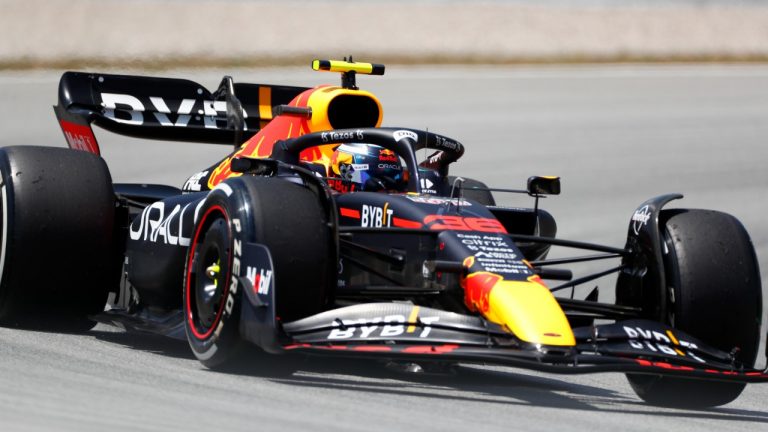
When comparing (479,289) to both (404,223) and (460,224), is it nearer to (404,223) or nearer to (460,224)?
(460,224)

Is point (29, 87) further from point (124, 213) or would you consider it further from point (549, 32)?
point (124, 213)

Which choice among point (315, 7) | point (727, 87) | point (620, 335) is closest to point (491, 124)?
point (727, 87)

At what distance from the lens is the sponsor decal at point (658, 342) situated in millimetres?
7031

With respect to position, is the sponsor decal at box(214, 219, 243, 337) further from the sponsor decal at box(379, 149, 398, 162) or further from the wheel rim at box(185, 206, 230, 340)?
the sponsor decal at box(379, 149, 398, 162)

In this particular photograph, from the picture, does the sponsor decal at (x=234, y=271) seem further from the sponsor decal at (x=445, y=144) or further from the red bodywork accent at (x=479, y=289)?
the sponsor decal at (x=445, y=144)

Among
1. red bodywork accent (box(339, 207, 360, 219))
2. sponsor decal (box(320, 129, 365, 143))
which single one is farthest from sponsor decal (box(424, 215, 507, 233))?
sponsor decal (box(320, 129, 365, 143))

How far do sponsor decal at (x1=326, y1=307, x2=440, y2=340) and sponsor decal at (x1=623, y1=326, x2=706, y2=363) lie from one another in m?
1.04

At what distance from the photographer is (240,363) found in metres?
7.22

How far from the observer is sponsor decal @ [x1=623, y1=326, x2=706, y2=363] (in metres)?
7.03

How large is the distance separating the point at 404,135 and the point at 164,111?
3.49 meters

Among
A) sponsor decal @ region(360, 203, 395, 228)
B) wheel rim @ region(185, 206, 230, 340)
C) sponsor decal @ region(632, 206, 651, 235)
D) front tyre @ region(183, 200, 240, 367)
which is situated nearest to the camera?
front tyre @ region(183, 200, 240, 367)

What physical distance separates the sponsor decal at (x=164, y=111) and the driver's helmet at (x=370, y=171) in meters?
Answer: 2.70

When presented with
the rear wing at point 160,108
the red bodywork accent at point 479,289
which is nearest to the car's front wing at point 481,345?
the red bodywork accent at point 479,289

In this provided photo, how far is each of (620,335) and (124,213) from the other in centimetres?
359
